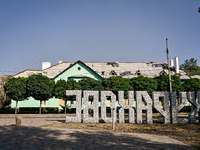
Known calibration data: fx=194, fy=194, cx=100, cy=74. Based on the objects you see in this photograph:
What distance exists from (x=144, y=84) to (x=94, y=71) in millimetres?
12896

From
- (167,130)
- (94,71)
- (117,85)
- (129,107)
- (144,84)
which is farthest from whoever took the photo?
(94,71)

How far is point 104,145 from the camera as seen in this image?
28.0ft

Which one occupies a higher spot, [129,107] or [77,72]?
[77,72]

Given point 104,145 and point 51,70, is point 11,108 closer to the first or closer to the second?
point 51,70

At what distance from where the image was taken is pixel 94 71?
40594mm

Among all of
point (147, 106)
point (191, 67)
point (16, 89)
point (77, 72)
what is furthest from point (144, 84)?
point (191, 67)

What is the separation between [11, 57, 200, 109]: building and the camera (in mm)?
40312

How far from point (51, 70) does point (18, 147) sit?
122ft

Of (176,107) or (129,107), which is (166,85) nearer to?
(176,107)

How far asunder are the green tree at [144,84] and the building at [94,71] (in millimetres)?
10424

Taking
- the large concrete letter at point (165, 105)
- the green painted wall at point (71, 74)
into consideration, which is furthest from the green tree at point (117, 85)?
the large concrete letter at point (165, 105)

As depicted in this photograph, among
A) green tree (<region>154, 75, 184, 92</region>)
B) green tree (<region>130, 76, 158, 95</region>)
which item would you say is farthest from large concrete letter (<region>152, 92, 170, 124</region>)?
green tree (<region>154, 75, 184, 92</region>)

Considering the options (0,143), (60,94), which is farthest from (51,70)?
(0,143)

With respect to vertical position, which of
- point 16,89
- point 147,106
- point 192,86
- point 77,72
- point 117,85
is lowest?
point 147,106
